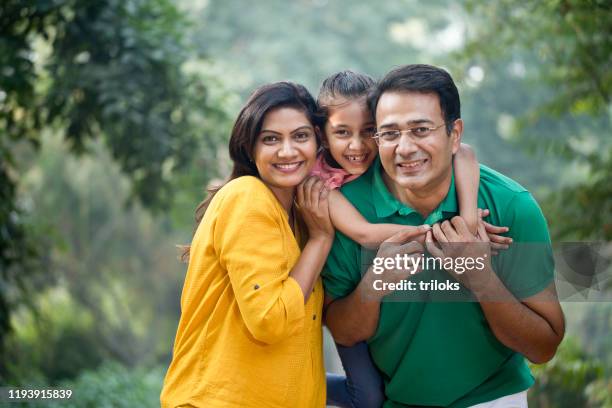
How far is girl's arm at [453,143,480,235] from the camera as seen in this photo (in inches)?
118

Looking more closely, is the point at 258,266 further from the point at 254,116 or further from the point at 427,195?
the point at 427,195

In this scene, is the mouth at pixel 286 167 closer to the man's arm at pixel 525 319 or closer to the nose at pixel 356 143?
the nose at pixel 356 143

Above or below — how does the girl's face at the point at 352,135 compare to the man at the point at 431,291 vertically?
above

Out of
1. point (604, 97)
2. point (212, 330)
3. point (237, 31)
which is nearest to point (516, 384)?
point (212, 330)

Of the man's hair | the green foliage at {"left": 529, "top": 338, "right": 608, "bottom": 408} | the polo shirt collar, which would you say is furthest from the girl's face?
the green foliage at {"left": 529, "top": 338, "right": 608, "bottom": 408}

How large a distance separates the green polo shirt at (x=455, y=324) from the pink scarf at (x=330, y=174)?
0.26 m

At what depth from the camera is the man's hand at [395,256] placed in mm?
2973

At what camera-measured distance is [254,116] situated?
3090 mm

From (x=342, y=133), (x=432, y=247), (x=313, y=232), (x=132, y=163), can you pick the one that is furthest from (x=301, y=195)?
(x=132, y=163)

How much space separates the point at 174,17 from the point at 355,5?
12210mm

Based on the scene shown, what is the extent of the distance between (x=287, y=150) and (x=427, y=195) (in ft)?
2.00

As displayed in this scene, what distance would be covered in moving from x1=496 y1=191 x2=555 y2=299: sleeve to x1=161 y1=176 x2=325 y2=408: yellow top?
0.82 meters

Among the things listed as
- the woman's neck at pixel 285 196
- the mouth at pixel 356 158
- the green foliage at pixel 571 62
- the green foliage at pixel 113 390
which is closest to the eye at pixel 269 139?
the woman's neck at pixel 285 196

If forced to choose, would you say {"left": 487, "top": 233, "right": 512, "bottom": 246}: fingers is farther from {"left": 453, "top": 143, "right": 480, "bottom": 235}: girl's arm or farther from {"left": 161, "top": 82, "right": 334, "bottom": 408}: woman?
{"left": 161, "top": 82, "right": 334, "bottom": 408}: woman
